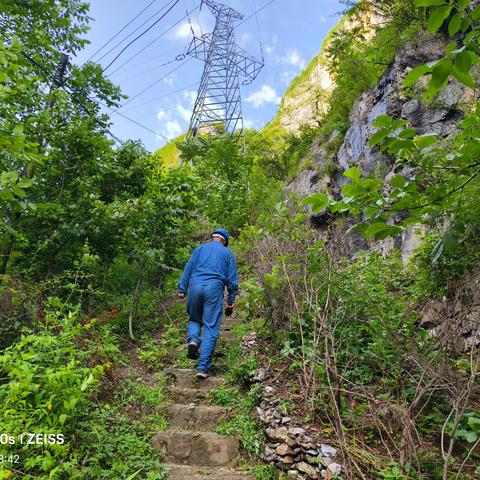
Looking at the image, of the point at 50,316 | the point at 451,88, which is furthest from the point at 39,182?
the point at 451,88

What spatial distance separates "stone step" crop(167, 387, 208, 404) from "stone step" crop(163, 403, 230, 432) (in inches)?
9.9

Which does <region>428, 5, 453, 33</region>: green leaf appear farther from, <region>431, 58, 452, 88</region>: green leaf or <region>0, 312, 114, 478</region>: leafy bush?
<region>0, 312, 114, 478</region>: leafy bush

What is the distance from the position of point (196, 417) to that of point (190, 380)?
68 cm

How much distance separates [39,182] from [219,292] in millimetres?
3801

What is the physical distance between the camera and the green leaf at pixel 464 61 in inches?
45.7

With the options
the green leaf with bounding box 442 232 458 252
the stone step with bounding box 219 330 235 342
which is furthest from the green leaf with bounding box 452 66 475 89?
the stone step with bounding box 219 330 235 342

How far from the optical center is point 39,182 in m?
6.46

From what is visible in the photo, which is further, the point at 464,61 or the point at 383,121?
the point at 383,121

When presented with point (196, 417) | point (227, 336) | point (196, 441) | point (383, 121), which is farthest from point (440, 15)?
point (227, 336)

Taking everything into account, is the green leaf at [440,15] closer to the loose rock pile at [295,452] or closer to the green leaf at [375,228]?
the green leaf at [375,228]

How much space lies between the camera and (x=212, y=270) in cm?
508

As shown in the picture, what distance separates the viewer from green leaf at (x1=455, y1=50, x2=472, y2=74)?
1160 mm

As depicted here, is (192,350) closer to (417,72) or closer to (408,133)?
(408,133)

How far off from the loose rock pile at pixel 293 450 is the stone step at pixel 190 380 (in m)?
1.02
